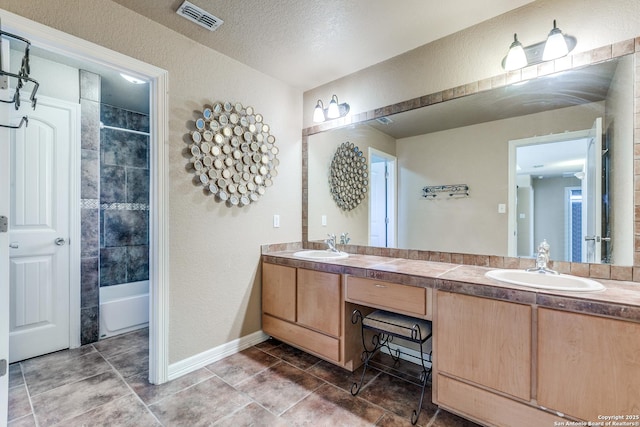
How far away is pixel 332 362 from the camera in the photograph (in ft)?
7.02

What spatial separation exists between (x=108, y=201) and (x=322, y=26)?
286 centimetres

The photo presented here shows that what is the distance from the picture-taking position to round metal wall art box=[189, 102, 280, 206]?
225cm

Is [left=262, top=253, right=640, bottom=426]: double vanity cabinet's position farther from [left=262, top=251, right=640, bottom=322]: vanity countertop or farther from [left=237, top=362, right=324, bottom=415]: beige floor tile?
[left=237, top=362, right=324, bottom=415]: beige floor tile

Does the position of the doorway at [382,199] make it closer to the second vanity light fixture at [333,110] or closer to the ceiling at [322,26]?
the second vanity light fixture at [333,110]

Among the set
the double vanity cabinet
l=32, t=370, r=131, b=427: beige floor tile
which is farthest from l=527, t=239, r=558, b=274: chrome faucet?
l=32, t=370, r=131, b=427: beige floor tile

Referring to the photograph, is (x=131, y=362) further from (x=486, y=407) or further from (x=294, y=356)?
(x=486, y=407)

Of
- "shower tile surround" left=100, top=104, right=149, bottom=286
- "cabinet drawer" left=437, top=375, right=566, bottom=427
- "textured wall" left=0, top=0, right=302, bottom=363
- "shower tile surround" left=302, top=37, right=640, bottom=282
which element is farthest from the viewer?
"shower tile surround" left=100, top=104, right=149, bottom=286

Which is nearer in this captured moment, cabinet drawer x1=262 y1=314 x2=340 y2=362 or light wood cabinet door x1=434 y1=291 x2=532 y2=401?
light wood cabinet door x1=434 y1=291 x2=532 y2=401

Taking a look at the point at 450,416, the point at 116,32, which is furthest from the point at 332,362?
the point at 116,32

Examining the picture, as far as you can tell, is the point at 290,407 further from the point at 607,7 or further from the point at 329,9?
A: the point at 607,7

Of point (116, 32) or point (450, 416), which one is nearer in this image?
point (450, 416)

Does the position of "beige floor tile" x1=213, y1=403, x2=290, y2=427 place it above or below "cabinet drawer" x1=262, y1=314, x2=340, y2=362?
below

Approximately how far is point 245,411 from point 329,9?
2.52 m

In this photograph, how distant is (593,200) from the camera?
5.57ft
